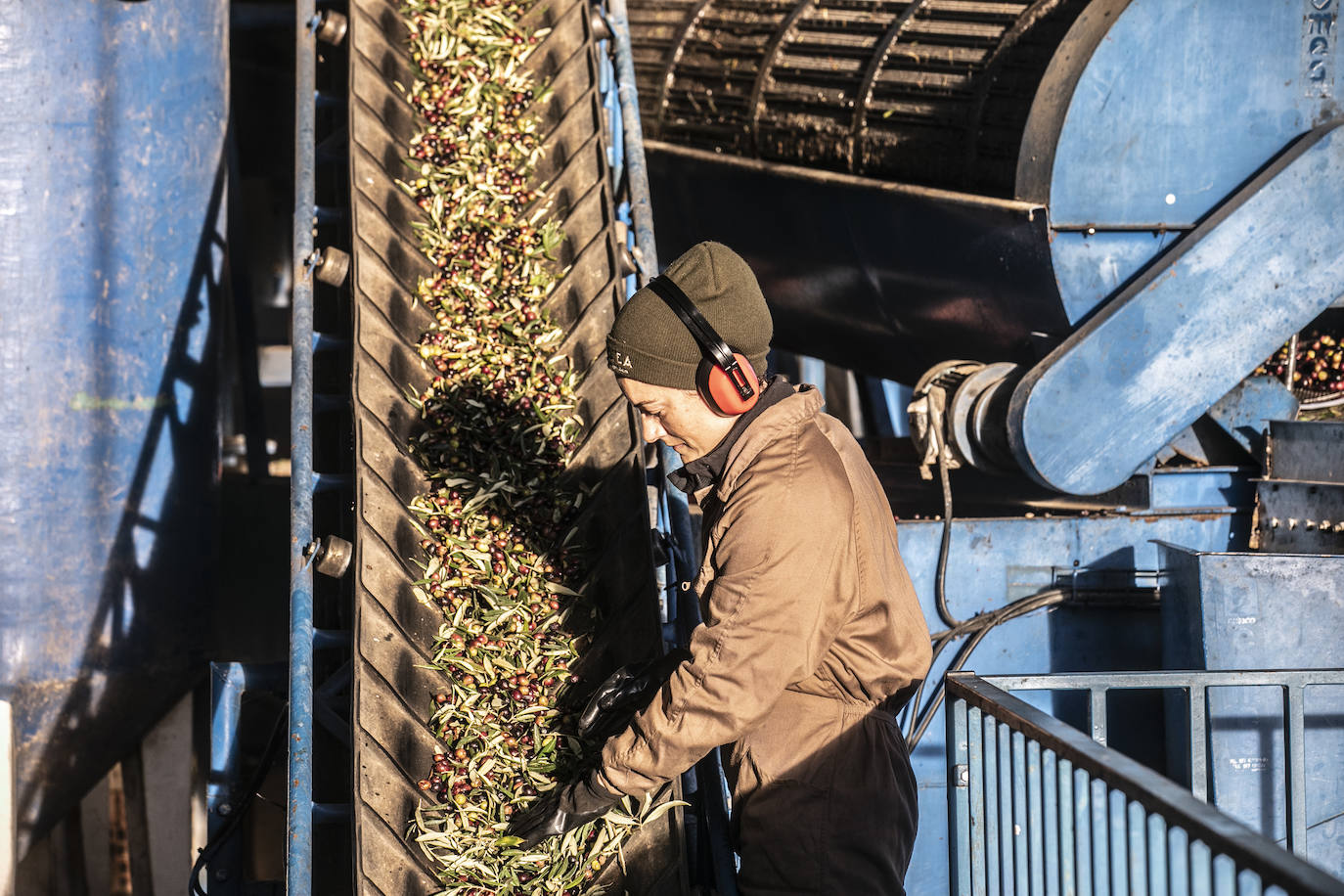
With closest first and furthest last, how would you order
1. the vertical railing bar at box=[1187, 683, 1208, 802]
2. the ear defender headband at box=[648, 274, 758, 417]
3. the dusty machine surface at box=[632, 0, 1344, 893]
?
1. the ear defender headband at box=[648, 274, 758, 417]
2. the vertical railing bar at box=[1187, 683, 1208, 802]
3. the dusty machine surface at box=[632, 0, 1344, 893]

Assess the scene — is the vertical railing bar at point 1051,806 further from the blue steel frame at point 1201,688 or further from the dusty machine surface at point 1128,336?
the dusty machine surface at point 1128,336

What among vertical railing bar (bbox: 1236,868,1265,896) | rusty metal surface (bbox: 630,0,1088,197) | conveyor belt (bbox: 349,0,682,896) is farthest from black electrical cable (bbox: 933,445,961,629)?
vertical railing bar (bbox: 1236,868,1265,896)

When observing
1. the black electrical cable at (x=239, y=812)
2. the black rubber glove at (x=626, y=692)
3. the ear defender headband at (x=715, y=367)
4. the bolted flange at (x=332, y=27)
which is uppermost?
the bolted flange at (x=332, y=27)

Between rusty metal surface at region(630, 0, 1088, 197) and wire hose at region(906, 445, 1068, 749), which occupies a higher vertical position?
rusty metal surface at region(630, 0, 1088, 197)

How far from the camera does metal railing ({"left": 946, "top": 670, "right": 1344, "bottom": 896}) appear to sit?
1717 millimetres

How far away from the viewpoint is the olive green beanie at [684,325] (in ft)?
7.14

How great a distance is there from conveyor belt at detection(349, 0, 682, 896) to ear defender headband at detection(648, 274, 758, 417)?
113 centimetres

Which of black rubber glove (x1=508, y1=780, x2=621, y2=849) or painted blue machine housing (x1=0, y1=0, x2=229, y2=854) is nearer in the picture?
black rubber glove (x1=508, y1=780, x2=621, y2=849)

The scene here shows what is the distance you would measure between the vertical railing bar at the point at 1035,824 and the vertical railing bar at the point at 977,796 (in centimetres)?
22

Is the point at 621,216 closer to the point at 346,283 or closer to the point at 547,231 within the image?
the point at 547,231

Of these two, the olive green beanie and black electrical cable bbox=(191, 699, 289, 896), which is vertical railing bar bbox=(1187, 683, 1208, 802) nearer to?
the olive green beanie

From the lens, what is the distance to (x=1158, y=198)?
459cm

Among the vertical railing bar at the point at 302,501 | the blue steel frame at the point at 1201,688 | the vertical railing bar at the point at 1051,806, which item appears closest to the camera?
the vertical railing bar at the point at 1051,806

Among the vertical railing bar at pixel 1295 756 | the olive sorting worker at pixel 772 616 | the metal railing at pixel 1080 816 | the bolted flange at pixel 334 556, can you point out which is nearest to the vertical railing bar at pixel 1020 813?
the metal railing at pixel 1080 816
